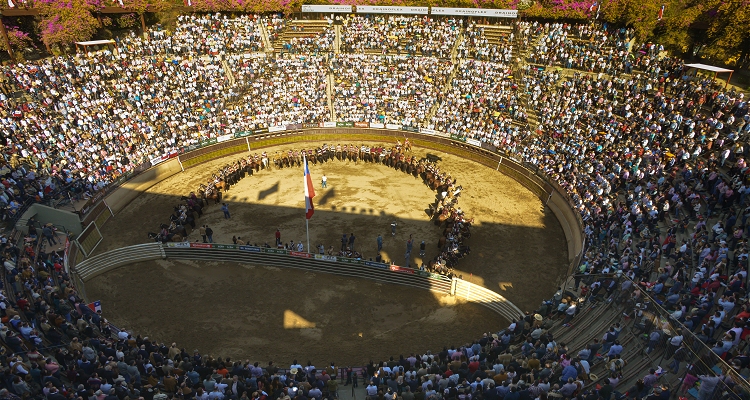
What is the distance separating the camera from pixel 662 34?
42.5 m

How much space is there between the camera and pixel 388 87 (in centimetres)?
4800

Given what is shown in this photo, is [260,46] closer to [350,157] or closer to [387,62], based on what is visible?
[387,62]

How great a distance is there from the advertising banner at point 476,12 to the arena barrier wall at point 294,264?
1437 inches

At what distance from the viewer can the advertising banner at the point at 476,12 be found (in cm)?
5096

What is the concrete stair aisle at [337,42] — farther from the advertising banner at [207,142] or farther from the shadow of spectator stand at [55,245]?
the shadow of spectator stand at [55,245]

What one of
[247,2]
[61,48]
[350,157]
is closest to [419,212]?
[350,157]

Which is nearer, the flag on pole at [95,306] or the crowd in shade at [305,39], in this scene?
the flag on pole at [95,306]

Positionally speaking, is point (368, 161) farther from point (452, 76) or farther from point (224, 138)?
point (452, 76)

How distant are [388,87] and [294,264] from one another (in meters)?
26.0

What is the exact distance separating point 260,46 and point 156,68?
11734 mm

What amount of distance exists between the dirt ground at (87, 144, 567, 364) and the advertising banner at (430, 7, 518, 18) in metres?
23.1

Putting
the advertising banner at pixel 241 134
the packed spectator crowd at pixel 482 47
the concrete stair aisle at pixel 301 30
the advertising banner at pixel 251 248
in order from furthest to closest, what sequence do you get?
the concrete stair aisle at pixel 301 30, the packed spectator crowd at pixel 482 47, the advertising banner at pixel 241 134, the advertising banner at pixel 251 248

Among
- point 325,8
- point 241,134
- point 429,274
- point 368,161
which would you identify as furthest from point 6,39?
point 429,274

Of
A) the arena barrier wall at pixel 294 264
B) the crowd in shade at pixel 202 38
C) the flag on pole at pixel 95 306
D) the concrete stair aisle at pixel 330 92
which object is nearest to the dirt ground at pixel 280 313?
the arena barrier wall at pixel 294 264
